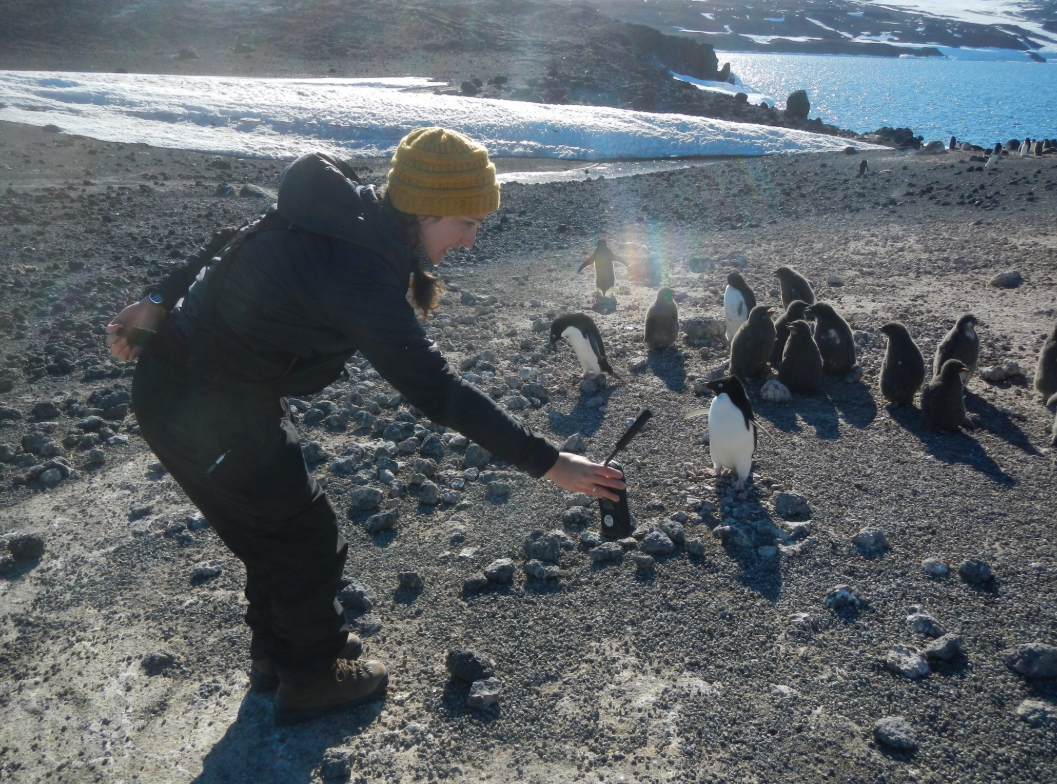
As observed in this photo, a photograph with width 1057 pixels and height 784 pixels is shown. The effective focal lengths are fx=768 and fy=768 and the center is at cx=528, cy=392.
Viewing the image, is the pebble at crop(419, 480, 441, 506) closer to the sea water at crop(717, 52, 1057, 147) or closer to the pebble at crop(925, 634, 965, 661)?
the pebble at crop(925, 634, 965, 661)

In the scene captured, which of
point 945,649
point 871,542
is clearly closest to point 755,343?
point 871,542

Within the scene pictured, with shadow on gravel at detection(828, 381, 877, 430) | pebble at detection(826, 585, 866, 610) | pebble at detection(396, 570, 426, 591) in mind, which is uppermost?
shadow on gravel at detection(828, 381, 877, 430)

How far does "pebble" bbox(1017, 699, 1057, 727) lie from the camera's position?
8.32 ft

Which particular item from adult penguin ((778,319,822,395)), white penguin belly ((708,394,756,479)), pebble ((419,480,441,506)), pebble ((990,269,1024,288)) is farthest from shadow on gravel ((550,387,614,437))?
pebble ((990,269,1024,288))

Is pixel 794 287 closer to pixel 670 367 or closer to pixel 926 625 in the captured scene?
pixel 670 367

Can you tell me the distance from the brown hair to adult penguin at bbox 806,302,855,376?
426 centimetres

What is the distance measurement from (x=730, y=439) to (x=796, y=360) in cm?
159

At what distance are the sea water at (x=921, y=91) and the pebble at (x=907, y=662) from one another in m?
21.4

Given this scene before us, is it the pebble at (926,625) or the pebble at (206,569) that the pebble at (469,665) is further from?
the pebble at (926,625)

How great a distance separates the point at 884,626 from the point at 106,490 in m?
3.87

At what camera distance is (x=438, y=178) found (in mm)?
2039

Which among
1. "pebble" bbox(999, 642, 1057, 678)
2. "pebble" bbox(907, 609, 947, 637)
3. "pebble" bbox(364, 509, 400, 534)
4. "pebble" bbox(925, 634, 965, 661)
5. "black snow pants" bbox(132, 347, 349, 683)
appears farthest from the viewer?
"pebble" bbox(364, 509, 400, 534)

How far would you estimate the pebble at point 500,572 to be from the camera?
133 inches

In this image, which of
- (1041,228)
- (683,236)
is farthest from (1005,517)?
(1041,228)
